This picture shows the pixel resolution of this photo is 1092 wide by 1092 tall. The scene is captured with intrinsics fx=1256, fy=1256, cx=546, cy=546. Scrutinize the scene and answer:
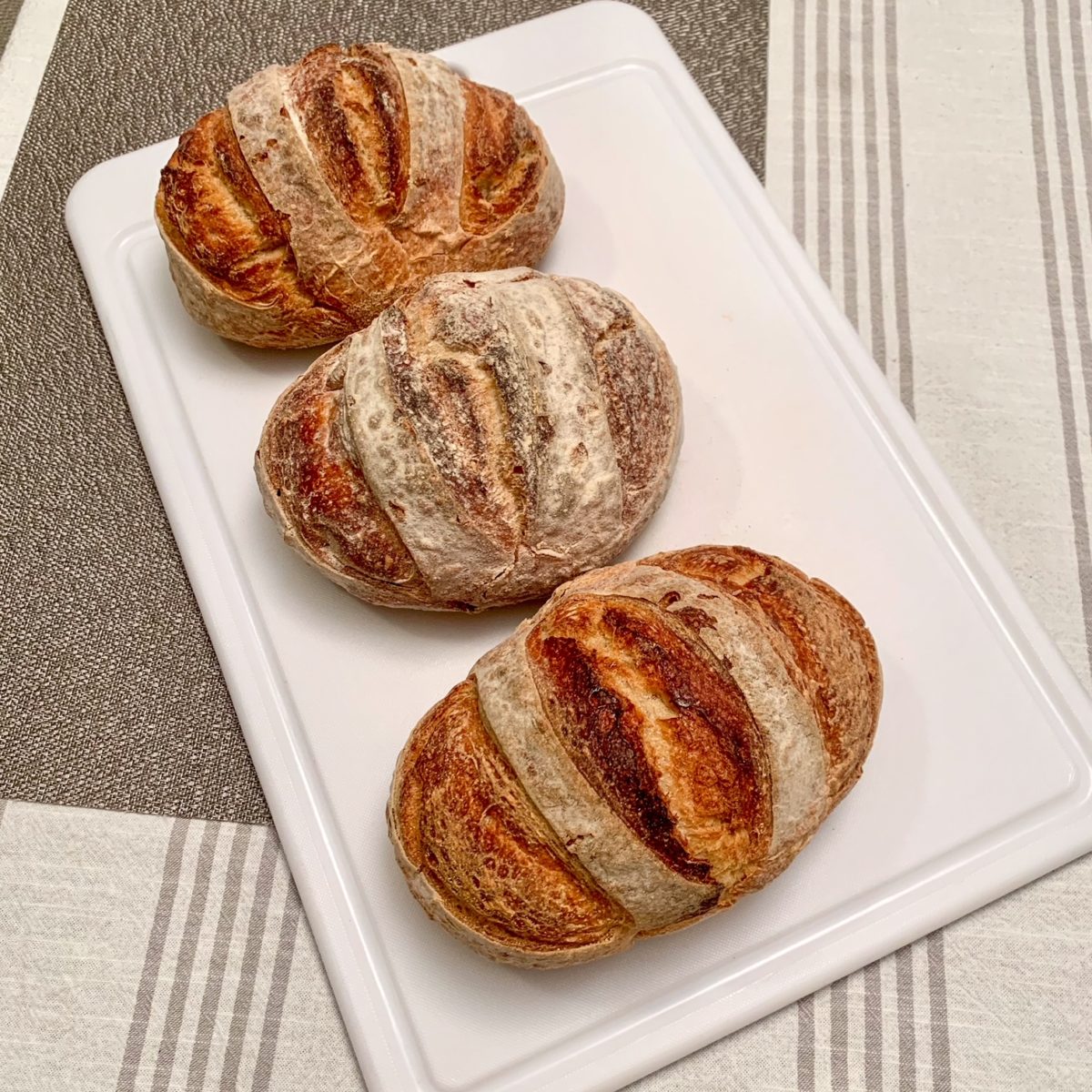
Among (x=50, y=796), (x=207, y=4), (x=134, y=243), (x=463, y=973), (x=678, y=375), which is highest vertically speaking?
(x=207, y=4)

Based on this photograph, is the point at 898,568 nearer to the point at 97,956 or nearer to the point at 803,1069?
the point at 803,1069

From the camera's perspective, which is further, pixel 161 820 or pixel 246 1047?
pixel 161 820

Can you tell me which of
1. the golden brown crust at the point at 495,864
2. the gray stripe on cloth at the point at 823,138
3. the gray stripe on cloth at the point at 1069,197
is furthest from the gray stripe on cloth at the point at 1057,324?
the golden brown crust at the point at 495,864

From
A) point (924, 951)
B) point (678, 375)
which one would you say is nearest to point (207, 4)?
point (678, 375)

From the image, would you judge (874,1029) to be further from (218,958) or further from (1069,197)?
(1069,197)

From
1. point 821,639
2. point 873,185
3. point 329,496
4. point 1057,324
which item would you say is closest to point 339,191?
point 329,496

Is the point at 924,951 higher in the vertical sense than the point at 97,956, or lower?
lower
